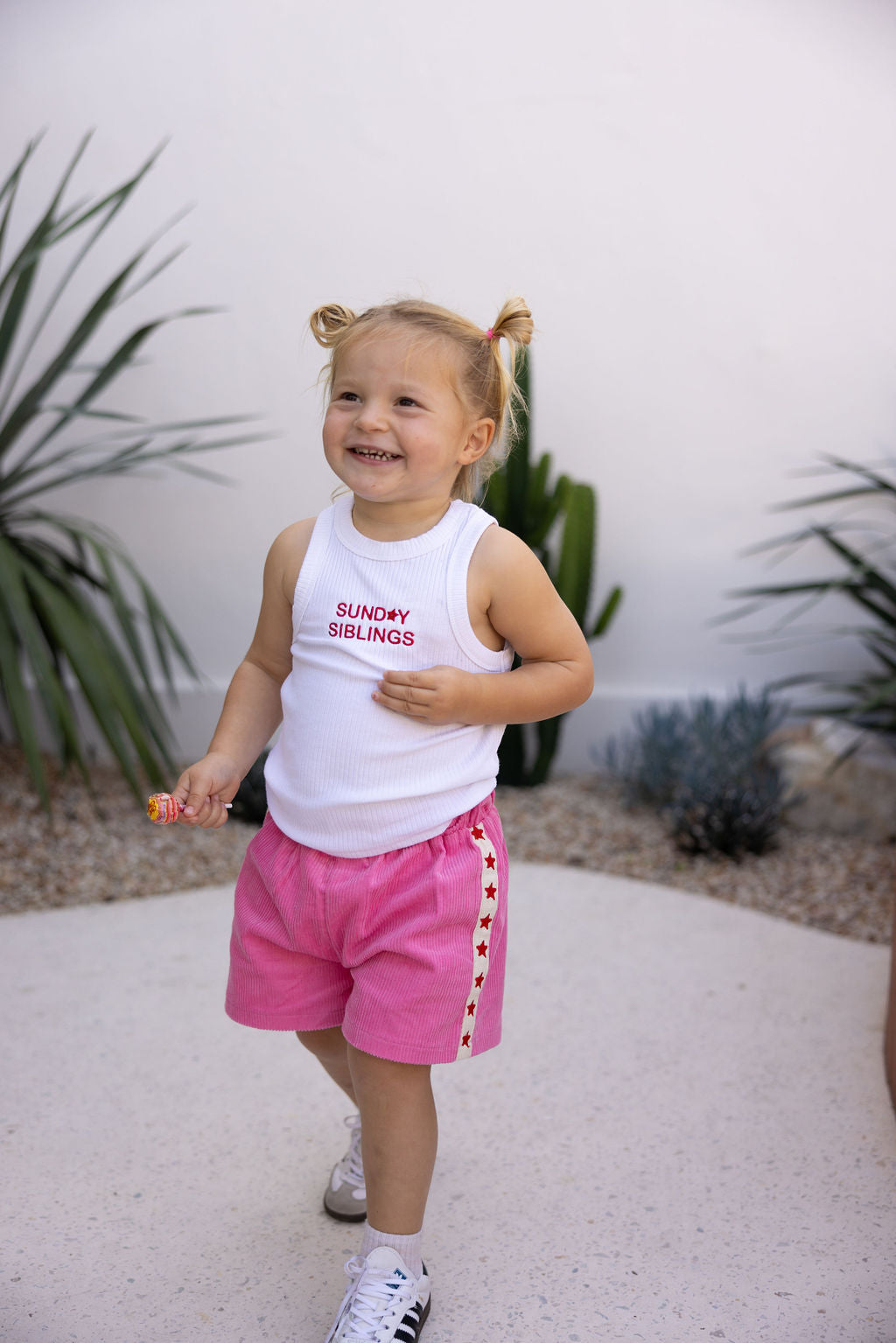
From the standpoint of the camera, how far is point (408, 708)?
3.97 ft

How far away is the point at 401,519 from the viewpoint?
4.18 ft

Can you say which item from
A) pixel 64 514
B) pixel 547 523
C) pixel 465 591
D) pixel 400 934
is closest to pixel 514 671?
pixel 465 591

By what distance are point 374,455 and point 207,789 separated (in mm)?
429

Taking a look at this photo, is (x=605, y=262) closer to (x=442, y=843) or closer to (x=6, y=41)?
(x=6, y=41)

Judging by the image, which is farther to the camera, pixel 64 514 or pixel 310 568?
pixel 64 514

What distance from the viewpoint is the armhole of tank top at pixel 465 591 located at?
123 centimetres

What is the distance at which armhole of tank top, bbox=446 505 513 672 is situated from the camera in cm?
123

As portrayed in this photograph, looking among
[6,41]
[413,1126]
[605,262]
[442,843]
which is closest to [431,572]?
[442,843]

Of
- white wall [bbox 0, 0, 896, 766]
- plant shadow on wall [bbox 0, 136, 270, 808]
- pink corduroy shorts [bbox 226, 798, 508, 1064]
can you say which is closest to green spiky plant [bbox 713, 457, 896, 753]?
white wall [bbox 0, 0, 896, 766]

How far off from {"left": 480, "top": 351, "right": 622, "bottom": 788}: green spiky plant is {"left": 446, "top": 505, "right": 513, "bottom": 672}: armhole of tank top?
1945 mm

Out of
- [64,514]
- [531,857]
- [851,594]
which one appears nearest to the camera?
[531,857]

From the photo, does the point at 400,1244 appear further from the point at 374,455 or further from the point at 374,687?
the point at 374,455

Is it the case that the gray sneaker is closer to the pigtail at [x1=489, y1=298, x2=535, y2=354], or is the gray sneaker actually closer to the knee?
the knee

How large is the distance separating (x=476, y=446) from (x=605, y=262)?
2528 millimetres
